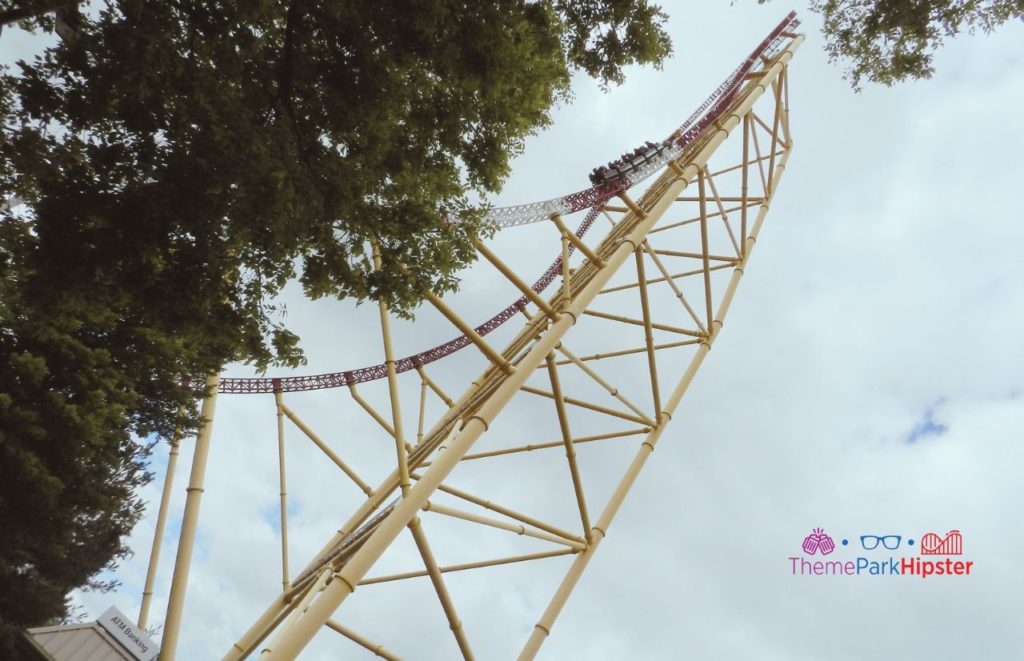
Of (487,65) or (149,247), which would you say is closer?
(149,247)

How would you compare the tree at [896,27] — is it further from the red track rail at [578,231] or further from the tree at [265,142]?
the red track rail at [578,231]

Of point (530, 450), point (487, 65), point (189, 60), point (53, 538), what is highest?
point (530, 450)

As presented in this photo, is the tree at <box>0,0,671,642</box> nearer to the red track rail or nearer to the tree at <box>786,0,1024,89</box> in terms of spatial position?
the tree at <box>786,0,1024,89</box>

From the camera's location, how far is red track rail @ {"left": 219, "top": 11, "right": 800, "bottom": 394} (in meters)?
12.7

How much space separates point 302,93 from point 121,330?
6.11 m

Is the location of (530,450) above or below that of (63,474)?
above

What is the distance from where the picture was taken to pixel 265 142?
5375mm

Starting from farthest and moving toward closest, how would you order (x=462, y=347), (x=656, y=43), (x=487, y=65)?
(x=462, y=347) → (x=656, y=43) → (x=487, y=65)

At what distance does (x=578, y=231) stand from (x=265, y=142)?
34.6ft

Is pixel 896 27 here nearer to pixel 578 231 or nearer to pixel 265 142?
pixel 265 142

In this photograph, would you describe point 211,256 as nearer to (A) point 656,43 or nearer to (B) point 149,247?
(B) point 149,247

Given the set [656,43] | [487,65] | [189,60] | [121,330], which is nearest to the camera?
[189,60]

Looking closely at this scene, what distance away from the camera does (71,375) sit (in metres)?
9.56

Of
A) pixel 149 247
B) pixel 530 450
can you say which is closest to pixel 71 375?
pixel 149 247
